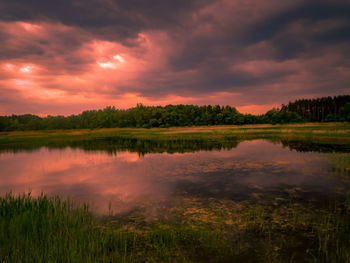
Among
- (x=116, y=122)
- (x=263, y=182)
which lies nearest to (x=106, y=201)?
(x=263, y=182)

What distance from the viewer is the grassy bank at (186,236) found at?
6.17m

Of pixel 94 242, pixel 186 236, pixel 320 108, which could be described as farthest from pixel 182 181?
pixel 320 108

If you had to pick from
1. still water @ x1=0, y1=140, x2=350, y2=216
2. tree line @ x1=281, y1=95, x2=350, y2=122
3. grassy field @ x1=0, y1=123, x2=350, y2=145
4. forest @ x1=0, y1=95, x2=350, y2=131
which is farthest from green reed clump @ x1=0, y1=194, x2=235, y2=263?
tree line @ x1=281, y1=95, x2=350, y2=122

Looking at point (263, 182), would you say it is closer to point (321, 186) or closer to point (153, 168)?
point (321, 186)

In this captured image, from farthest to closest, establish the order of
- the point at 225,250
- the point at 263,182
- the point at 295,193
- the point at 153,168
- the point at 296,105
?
1. the point at 296,105
2. the point at 153,168
3. the point at 263,182
4. the point at 295,193
5. the point at 225,250

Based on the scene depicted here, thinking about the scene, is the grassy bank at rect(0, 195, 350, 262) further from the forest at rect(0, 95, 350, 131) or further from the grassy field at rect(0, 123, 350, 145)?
the forest at rect(0, 95, 350, 131)

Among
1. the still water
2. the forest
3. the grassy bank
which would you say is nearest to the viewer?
the grassy bank

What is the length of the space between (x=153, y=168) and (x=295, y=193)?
12.7 metres

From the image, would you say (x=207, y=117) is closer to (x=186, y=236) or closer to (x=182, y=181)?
(x=182, y=181)

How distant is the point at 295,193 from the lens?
11.8 m

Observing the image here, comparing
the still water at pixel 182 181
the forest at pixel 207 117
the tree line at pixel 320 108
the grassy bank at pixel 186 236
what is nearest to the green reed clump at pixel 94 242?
the grassy bank at pixel 186 236

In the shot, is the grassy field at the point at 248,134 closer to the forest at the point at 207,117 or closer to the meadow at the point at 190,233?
the meadow at the point at 190,233

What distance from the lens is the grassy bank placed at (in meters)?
6.17

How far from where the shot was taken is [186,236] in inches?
296
